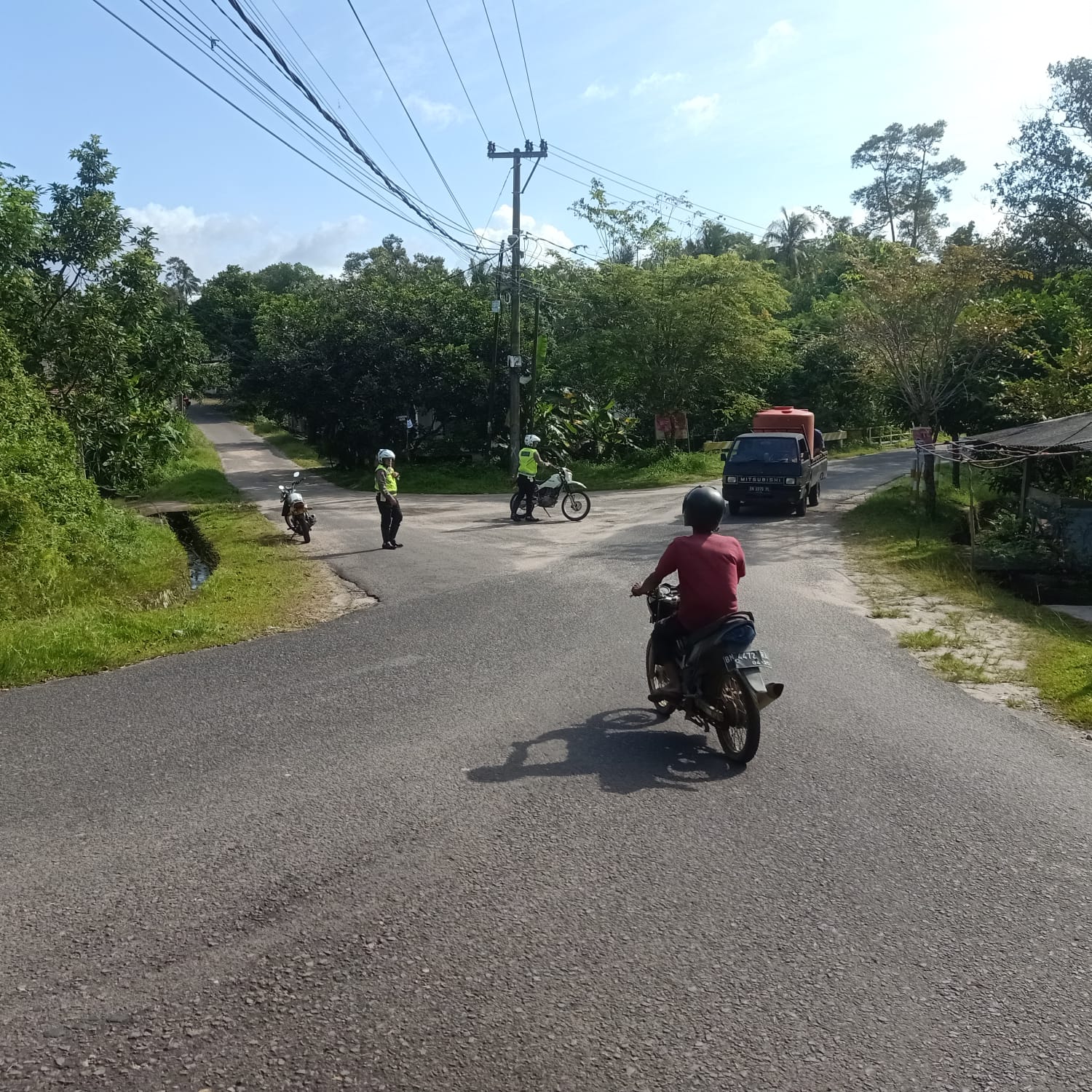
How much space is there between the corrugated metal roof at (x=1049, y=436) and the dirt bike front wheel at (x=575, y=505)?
25.3ft

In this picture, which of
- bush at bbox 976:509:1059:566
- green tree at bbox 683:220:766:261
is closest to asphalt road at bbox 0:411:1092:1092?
bush at bbox 976:509:1059:566

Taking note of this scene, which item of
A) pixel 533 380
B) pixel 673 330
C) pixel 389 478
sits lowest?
Result: pixel 389 478

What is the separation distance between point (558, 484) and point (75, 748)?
15.1 m

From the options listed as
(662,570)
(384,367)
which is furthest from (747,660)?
(384,367)

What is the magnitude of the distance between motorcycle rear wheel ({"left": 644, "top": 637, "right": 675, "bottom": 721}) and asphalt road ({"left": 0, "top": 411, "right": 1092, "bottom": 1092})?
10 cm

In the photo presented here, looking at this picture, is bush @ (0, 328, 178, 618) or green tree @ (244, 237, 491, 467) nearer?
bush @ (0, 328, 178, 618)

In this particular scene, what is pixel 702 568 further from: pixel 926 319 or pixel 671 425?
pixel 671 425

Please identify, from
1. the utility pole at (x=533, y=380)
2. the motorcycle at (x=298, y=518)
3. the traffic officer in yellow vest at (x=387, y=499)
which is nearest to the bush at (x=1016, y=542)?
the traffic officer in yellow vest at (x=387, y=499)

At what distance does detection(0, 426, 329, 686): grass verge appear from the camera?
28.8ft

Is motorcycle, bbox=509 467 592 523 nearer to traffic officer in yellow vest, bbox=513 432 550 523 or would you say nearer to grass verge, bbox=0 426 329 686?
traffic officer in yellow vest, bbox=513 432 550 523

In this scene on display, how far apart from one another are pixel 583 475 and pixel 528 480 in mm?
12396

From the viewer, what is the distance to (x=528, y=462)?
19875 mm

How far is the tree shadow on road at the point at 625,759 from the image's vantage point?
5594mm

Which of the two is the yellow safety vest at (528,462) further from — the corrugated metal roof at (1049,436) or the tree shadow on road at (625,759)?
the tree shadow on road at (625,759)
